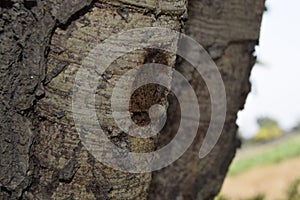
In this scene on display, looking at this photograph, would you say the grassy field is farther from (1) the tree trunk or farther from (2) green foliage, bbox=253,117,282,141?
(1) the tree trunk

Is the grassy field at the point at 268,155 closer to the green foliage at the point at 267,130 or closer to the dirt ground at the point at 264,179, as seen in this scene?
the dirt ground at the point at 264,179

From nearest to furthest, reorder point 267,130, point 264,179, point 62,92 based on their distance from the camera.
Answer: point 62,92
point 264,179
point 267,130

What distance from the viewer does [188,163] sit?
2.28 metres

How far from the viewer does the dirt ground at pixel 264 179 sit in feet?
29.2

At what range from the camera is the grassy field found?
10.5 metres

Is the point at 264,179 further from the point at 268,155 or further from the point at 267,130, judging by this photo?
the point at 267,130

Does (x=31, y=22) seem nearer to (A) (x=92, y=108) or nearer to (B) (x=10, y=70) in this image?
(B) (x=10, y=70)

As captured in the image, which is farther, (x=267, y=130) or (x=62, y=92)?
(x=267, y=130)

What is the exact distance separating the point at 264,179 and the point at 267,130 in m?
4.81

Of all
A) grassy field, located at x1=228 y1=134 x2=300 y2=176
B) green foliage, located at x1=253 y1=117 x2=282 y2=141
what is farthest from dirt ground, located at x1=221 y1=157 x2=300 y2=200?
green foliage, located at x1=253 y1=117 x2=282 y2=141

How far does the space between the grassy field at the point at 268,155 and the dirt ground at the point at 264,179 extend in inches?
6.3

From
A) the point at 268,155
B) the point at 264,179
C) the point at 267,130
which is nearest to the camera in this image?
the point at 264,179

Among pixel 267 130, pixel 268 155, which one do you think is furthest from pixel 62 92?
pixel 267 130

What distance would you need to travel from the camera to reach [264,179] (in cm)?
959
